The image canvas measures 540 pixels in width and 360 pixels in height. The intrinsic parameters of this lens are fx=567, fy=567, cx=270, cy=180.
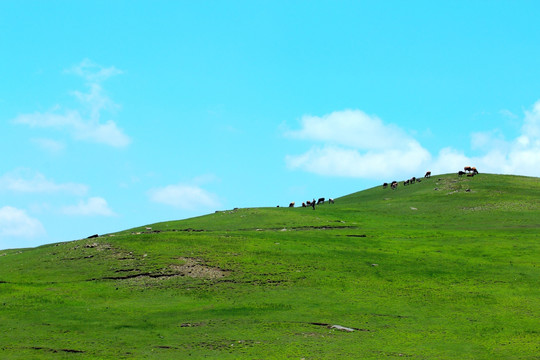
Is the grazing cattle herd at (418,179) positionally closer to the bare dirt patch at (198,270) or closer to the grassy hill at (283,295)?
the grassy hill at (283,295)

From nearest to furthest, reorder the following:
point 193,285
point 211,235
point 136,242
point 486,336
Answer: point 486,336 → point 193,285 → point 136,242 → point 211,235

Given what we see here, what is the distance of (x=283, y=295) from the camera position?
144ft

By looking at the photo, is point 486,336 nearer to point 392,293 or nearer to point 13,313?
point 392,293

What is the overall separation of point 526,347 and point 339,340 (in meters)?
10.9

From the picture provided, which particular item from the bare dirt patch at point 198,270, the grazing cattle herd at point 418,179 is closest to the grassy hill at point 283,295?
the bare dirt patch at point 198,270

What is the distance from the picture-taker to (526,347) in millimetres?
33375

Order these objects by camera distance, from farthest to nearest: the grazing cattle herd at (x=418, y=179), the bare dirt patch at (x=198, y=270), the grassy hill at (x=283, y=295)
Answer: the grazing cattle herd at (x=418, y=179) → the bare dirt patch at (x=198, y=270) → the grassy hill at (x=283, y=295)

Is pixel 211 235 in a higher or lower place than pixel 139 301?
higher

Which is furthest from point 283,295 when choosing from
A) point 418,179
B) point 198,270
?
point 418,179

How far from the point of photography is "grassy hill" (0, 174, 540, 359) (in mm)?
33562

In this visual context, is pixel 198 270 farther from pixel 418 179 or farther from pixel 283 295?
pixel 418 179

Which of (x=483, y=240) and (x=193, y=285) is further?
(x=483, y=240)

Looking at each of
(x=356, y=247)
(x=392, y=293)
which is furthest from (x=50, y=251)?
(x=392, y=293)

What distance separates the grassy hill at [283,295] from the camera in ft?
110
